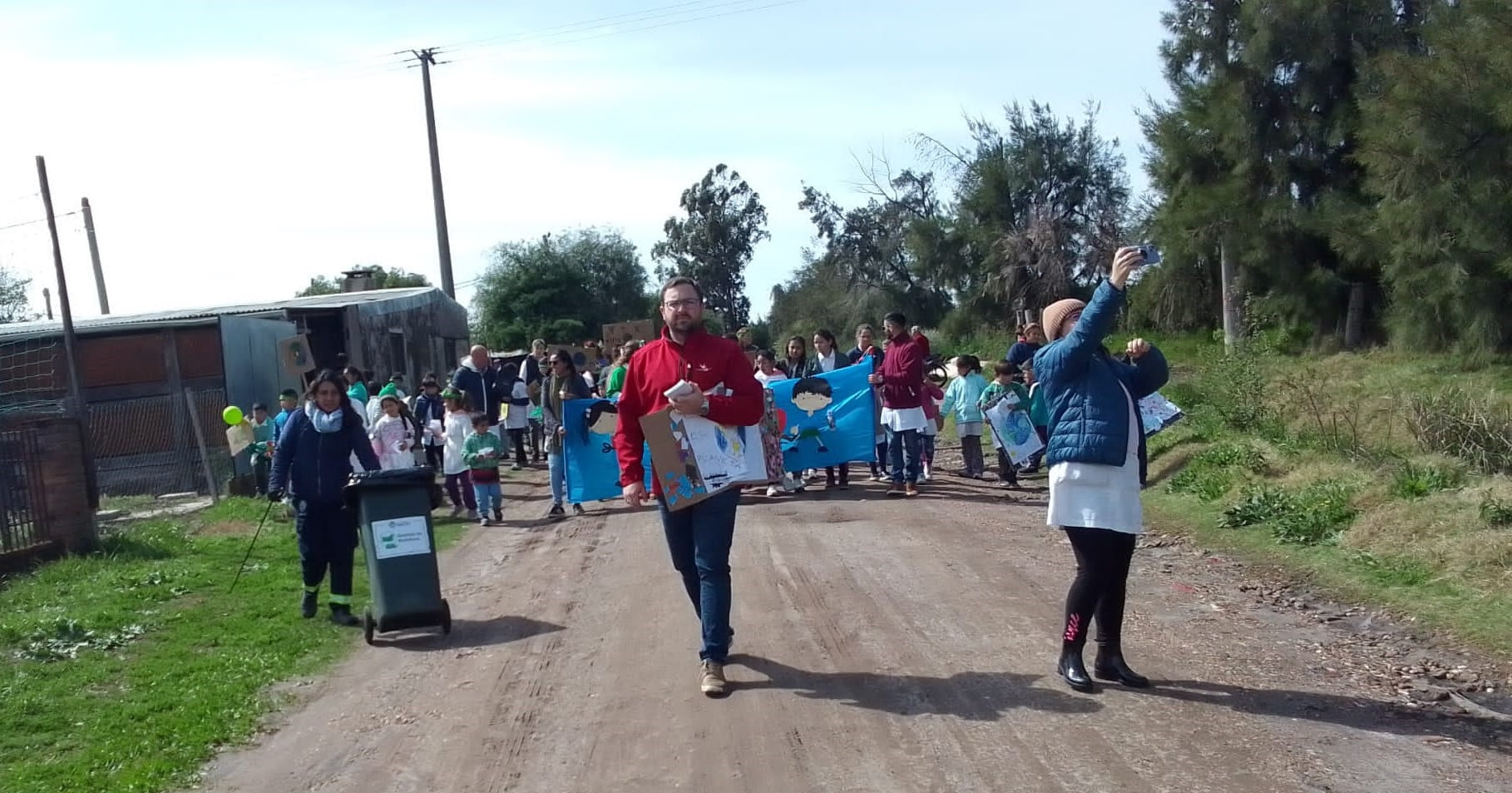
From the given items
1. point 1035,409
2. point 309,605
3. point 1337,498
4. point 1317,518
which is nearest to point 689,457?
point 309,605

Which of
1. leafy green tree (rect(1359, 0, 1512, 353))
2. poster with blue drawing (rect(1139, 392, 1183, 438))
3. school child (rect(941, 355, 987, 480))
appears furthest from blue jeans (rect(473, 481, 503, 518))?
leafy green tree (rect(1359, 0, 1512, 353))

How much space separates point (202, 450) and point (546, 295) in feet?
130

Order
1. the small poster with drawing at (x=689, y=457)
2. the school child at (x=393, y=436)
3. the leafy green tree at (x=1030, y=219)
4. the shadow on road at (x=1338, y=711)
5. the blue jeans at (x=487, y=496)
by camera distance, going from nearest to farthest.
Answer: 1. the shadow on road at (x=1338, y=711)
2. the small poster with drawing at (x=689, y=457)
3. the school child at (x=393, y=436)
4. the blue jeans at (x=487, y=496)
5. the leafy green tree at (x=1030, y=219)

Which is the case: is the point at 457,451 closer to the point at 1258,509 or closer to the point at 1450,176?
the point at 1258,509

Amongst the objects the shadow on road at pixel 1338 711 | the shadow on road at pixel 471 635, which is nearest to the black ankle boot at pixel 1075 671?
the shadow on road at pixel 1338 711

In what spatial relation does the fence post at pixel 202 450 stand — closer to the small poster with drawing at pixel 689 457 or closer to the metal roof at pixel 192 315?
the metal roof at pixel 192 315

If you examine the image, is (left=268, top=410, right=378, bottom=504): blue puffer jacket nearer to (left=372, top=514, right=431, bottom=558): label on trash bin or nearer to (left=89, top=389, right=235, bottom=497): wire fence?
(left=372, top=514, right=431, bottom=558): label on trash bin

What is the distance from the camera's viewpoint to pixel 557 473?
13.7 m

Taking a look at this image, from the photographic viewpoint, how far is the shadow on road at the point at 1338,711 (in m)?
5.20

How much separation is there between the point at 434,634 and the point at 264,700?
4.96 ft

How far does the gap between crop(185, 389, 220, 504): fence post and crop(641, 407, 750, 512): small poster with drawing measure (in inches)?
484

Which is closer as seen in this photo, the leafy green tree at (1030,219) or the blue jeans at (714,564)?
the blue jeans at (714,564)

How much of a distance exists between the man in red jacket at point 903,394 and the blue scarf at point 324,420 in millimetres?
6188

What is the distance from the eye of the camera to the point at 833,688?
6.12 m
